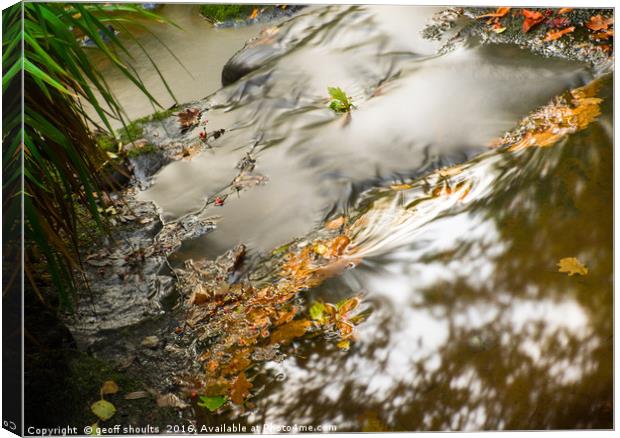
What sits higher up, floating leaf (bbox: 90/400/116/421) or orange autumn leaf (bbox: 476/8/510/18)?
orange autumn leaf (bbox: 476/8/510/18)

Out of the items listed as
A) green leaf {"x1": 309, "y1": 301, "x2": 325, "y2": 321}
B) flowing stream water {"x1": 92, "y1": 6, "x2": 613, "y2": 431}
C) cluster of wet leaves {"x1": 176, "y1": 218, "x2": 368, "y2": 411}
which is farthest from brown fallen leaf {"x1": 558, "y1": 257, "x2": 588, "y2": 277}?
green leaf {"x1": 309, "y1": 301, "x2": 325, "y2": 321}

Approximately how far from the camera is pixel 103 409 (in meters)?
1.95

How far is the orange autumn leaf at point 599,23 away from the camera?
216 centimetres

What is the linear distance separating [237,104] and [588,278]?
1.26 meters

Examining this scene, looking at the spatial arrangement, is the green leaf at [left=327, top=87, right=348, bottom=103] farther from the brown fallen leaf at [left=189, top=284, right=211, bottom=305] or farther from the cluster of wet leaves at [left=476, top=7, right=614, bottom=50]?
the brown fallen leaf at [left=189, top=284, right=211, bottom=305]

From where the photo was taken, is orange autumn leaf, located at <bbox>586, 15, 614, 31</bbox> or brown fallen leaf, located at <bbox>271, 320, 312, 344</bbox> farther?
orange autumn leaf, located at <bbox>586, 15, 614, 31</bbox>

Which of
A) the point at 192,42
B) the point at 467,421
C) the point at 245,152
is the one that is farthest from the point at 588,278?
the point at 192,42

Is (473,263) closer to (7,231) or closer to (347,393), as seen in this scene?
(347,393)

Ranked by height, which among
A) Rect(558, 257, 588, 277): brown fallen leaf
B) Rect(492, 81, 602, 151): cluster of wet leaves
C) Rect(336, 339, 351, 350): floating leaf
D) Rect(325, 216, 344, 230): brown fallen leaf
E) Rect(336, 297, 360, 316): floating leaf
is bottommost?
Rect(336, 339, 351, 350): floating leaf

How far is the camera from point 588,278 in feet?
6.55

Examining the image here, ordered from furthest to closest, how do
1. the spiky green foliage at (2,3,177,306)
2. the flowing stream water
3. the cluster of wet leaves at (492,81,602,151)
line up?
the cluster of wet leaves at (492,81,602,151) < the flowing stream water < the spiky green foliage at (2,3,177,306)

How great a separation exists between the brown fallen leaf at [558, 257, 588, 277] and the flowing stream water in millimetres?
17

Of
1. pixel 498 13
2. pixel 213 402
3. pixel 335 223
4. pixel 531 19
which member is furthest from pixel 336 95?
pixel 213 402

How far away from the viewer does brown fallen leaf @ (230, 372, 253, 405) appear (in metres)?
1.96
